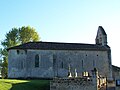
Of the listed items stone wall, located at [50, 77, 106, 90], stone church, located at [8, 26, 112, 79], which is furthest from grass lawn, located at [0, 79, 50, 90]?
stone church, located at [8, 26, 112, 79]

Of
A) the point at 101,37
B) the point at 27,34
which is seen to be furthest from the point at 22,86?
the point at 27,34

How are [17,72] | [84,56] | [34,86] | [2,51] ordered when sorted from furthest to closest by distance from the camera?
[2,51] < [84,56] < [17,72] < [34,86]

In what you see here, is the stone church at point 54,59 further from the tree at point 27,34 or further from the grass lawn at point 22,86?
the tree at point 27,34

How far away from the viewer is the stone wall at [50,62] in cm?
4650

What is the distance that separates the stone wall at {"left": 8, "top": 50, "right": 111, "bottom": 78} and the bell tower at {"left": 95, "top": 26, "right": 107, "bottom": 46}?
4553 mm

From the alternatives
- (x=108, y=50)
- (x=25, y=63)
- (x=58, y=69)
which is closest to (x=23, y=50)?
(x=25, y=63)

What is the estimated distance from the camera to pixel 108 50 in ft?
169

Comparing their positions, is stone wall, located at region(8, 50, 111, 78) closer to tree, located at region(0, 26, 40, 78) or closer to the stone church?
the stone church

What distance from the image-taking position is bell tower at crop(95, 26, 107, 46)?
54.2 m

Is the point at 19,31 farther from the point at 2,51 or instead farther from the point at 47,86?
the point at 47,86

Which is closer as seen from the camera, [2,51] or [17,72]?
[17,72]

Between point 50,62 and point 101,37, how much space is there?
1322 cm

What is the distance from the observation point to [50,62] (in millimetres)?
47312

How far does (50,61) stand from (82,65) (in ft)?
19.9
